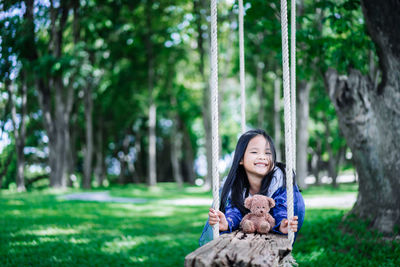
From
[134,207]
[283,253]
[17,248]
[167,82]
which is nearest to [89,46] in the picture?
[167,82]

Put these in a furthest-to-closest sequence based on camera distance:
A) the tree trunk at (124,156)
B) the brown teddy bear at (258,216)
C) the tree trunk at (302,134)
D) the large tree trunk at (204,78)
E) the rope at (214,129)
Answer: the tree trunk at (124,156) → the large tree trunk at (204,78) → the tree trunk at (302,134) → the brown teddy bear at (258,216) → the rope at (214,129)

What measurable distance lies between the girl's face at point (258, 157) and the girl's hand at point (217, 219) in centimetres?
41

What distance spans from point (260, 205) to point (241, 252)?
0.63 meters

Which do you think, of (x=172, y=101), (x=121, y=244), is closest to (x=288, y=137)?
(x=121, y=244)

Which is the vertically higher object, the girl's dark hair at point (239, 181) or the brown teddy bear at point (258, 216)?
the girl's dark hair at point (239, 181)

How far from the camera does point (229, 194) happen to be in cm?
248

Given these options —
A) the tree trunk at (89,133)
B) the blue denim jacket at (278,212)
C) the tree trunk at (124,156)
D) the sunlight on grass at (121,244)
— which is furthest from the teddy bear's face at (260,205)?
the tree trunk at (124,156)

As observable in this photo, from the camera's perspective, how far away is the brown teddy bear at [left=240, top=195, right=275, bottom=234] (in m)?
2.09

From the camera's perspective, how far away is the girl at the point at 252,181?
91.2 inches

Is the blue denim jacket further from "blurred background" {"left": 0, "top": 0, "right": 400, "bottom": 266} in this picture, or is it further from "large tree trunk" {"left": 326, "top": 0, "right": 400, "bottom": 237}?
"large tree trunk" {"left": 326, "top": 0, "right": 400, "bottom": 237}

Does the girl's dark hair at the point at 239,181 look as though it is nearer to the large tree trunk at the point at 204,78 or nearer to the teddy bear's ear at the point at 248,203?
the teddy bear's ear at the point at 248,203

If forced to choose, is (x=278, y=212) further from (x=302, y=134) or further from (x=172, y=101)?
(x=172, y=101)

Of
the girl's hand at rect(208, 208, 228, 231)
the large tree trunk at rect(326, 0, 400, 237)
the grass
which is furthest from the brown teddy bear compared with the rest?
the large tree trunk at rect(326, 0, 400, 237)

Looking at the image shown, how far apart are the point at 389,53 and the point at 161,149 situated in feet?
84.6
